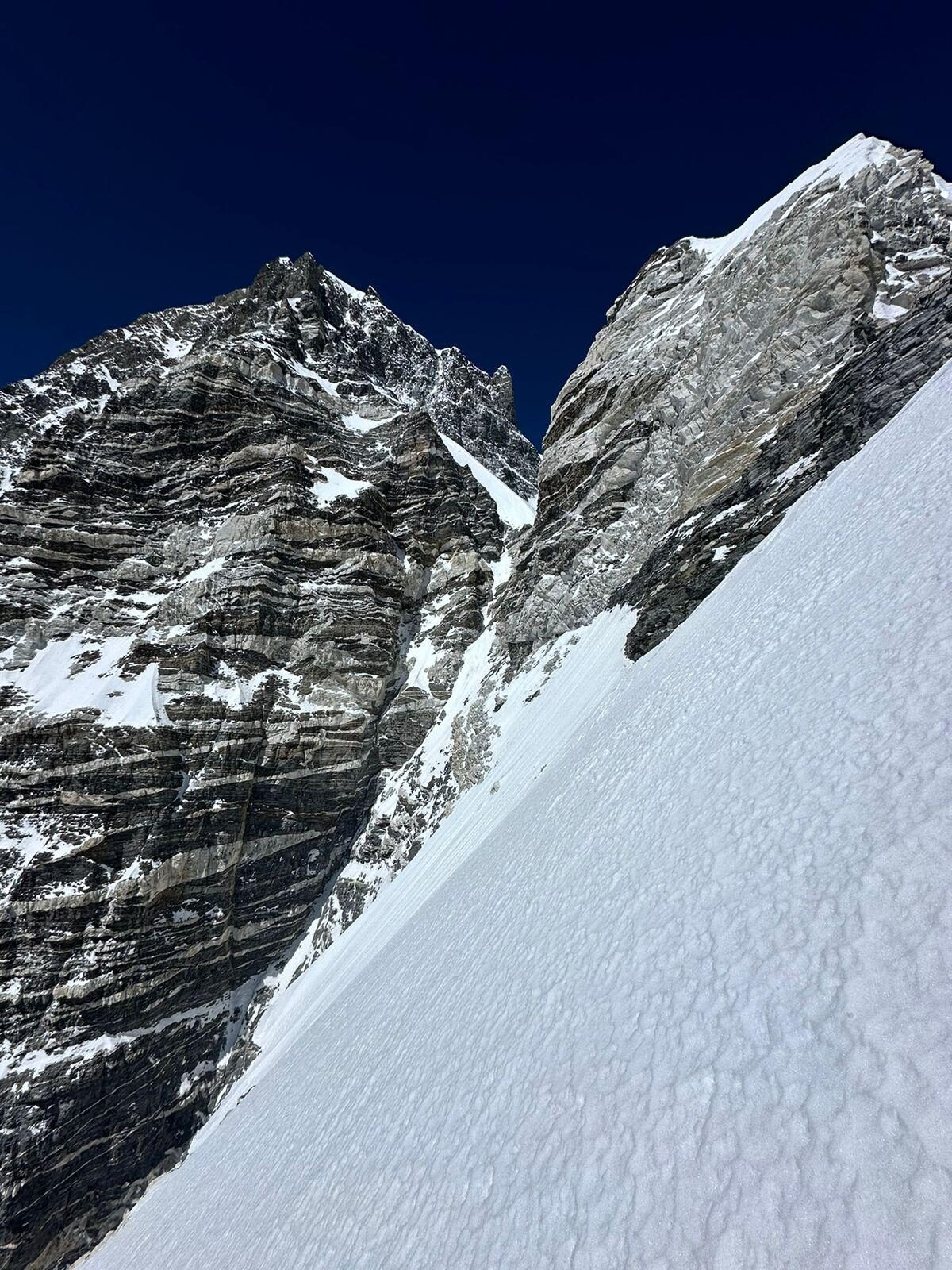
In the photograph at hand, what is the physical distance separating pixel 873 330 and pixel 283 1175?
2553 centimetres

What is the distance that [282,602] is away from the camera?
39.1 metres

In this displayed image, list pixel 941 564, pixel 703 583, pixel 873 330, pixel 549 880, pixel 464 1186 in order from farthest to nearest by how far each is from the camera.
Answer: pixel 873 330, pixel 703 583, pixel 549 880, pixel 941 564, pixel 464 1186

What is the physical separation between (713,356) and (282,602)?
30.7 meters

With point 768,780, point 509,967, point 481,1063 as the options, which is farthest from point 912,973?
point 509,967

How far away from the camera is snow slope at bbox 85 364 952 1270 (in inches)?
95.7

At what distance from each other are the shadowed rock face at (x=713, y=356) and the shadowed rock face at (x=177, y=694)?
1356cm

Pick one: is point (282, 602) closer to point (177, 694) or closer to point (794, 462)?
point (177, 694)

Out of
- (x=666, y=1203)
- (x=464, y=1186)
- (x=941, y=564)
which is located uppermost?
(x=941, y=564)

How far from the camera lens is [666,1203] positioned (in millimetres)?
2797

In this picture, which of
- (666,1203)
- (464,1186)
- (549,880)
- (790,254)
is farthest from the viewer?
(790,254)

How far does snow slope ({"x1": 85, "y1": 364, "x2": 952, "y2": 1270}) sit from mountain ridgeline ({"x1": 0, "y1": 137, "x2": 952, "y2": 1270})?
874cm

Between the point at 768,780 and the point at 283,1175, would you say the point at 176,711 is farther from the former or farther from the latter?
the point at 768,780

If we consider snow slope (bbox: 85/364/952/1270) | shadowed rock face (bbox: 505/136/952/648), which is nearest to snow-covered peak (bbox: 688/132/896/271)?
shadowed rock face (bbox: 505/136/952/648)

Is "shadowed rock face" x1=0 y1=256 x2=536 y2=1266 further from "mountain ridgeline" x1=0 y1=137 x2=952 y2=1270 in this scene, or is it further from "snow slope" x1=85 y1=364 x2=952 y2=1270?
"snow slope" x1=85 y1=364 x2=952 y2=1270
